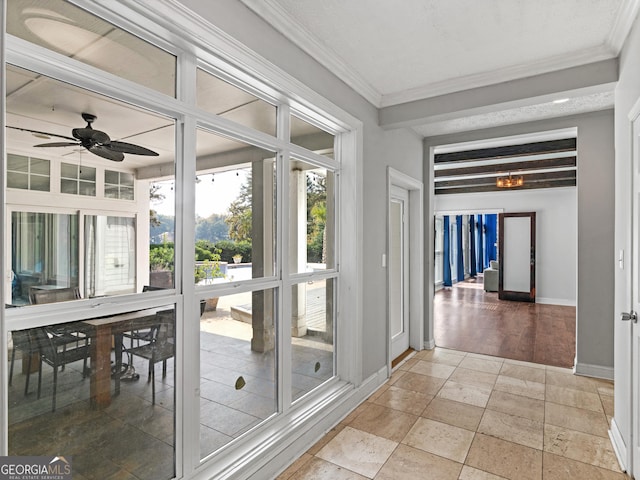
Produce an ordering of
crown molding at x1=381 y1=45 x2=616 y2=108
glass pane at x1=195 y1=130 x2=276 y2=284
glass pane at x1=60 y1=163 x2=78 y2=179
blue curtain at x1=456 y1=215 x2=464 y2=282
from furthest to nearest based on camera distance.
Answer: blue curtain at x1=456 y1=215 x2=464 y2=282 → crown molding at x1=381 y1=45 x2=616 y2=108 → glass pane at x1=195 y1=130 x2=276 y2=284 → glass pane at x1=60 y1=163 x2=78 y2=179

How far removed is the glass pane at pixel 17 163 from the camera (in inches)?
47.3

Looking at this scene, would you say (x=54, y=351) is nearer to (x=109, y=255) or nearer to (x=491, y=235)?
(x=109, y=255)


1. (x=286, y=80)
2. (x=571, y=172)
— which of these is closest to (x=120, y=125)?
(x=286, y=80)

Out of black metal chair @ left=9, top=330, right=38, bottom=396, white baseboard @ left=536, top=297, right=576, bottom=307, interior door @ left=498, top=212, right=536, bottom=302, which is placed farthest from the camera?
interior door @ left=498, top=212, right=536, bottom=302

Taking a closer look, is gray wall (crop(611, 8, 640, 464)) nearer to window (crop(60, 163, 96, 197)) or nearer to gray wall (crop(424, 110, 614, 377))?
gray wall (crop(424, 110, 614, 377))

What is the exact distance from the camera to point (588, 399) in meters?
3.13

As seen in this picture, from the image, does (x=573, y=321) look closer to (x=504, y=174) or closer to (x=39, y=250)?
(x=504, y=174)

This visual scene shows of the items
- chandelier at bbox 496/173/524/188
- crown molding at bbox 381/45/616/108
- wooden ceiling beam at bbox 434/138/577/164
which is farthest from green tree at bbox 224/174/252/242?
chandelier at bbox 496/173/524/188

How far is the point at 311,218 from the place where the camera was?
279cm

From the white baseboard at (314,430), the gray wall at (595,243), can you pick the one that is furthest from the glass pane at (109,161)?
the gray wall at (595,243)

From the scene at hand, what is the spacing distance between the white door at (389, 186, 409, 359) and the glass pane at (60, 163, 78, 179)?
3.25 metres

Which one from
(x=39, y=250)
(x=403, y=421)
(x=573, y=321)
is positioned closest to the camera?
(x=39, y=250)

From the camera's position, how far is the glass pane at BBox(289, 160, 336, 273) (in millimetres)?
2572

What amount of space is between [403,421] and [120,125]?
269 cm
